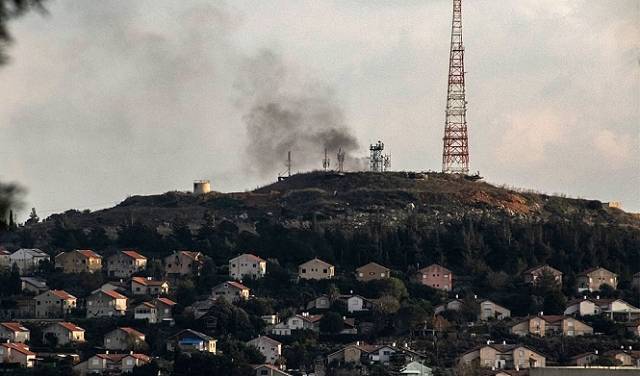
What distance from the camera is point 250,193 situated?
109 meters

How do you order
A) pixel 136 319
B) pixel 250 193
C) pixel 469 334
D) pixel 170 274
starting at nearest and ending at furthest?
pixel 469 334, pixel 136 319, pixel 170 274, pixel 250 193

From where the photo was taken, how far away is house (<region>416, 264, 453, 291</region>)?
3418 inches

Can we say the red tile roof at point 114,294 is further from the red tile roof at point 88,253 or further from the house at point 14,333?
the red tile roof at point 88,253

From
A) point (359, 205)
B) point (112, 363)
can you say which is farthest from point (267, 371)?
point (359, 205)

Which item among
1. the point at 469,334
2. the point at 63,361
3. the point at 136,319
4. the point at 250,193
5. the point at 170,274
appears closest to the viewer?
the point at 63,361

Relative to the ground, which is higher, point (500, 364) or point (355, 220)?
point (355, 220)

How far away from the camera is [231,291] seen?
278ft

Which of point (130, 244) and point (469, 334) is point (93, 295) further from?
point (469, 334)

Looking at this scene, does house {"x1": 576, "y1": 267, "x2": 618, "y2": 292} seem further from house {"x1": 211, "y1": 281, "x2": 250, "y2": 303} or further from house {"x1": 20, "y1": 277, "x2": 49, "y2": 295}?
house {"x1": 20, "y1": 277, "x2": 49, "y2": 295}

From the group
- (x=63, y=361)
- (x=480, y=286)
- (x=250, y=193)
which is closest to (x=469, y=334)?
(x=480, y=286)

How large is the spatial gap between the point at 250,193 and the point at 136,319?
2723cm

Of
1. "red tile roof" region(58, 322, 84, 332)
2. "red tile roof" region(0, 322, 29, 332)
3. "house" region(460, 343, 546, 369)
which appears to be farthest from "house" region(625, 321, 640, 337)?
"red tile roof" region(0, 322, 29, 332)

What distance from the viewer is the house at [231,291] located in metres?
84.2

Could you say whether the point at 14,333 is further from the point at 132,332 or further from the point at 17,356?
the point at 17,356
